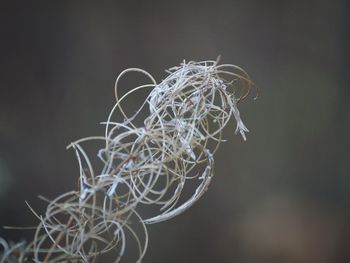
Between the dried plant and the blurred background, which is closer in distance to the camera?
the dried plant

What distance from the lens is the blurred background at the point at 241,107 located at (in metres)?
1.18

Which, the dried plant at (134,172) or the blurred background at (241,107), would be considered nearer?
the dried plant at (134,172)

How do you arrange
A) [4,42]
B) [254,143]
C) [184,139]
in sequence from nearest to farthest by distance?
[184,139]
[4,42]
[254,143]

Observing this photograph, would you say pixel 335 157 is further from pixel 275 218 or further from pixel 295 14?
pixel 295 14

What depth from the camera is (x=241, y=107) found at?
1.26 m

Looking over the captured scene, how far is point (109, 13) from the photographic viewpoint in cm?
119

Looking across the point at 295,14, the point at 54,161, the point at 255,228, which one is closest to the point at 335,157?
the point at 255,228

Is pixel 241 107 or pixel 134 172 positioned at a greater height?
pixel 134 172

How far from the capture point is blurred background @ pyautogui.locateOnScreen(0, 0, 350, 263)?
3.88 feet

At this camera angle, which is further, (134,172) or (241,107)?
(241,107)

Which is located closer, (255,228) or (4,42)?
(4,42)

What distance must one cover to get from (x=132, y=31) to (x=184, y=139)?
0.87m

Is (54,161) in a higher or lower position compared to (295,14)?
lower

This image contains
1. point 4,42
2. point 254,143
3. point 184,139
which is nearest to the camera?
point 184,139
